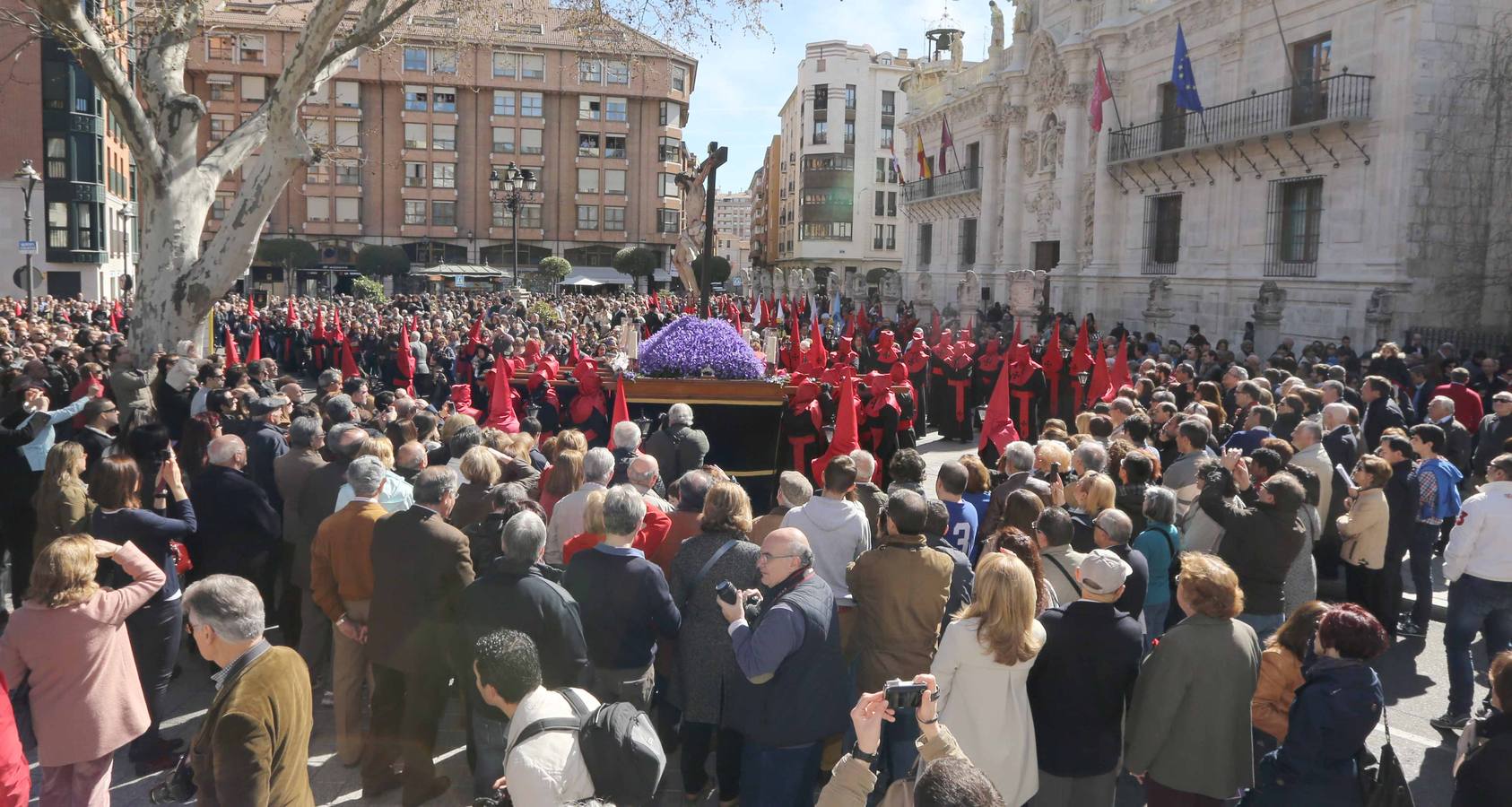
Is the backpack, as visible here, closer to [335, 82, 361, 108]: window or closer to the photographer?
the photographer

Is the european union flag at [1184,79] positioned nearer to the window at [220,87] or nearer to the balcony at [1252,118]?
the balcony at [1252,118]

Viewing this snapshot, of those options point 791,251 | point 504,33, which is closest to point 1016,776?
point 504,33

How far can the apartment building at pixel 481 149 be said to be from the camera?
5991 centimetres

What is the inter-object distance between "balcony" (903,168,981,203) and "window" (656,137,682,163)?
25.9m

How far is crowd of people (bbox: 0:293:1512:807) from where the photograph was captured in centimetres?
355

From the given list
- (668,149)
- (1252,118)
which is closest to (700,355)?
(1252,118)

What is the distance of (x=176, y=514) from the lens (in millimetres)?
5664

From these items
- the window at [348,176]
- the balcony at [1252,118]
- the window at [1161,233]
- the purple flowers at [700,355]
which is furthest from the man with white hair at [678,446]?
the window at [348,176]

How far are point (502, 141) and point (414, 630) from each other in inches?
2407

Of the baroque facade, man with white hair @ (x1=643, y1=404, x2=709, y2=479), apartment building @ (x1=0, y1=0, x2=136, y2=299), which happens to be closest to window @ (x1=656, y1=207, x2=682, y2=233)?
apartment building @ (x1=0, y1=0, x2=136, y2=299)

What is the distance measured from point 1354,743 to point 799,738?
1.99 metres

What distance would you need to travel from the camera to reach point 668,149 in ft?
214

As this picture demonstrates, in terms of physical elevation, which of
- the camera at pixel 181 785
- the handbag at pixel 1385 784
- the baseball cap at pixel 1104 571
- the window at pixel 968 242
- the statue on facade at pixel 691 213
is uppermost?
the window at pixel 968 242

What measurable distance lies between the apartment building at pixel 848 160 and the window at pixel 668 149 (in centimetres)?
1041
